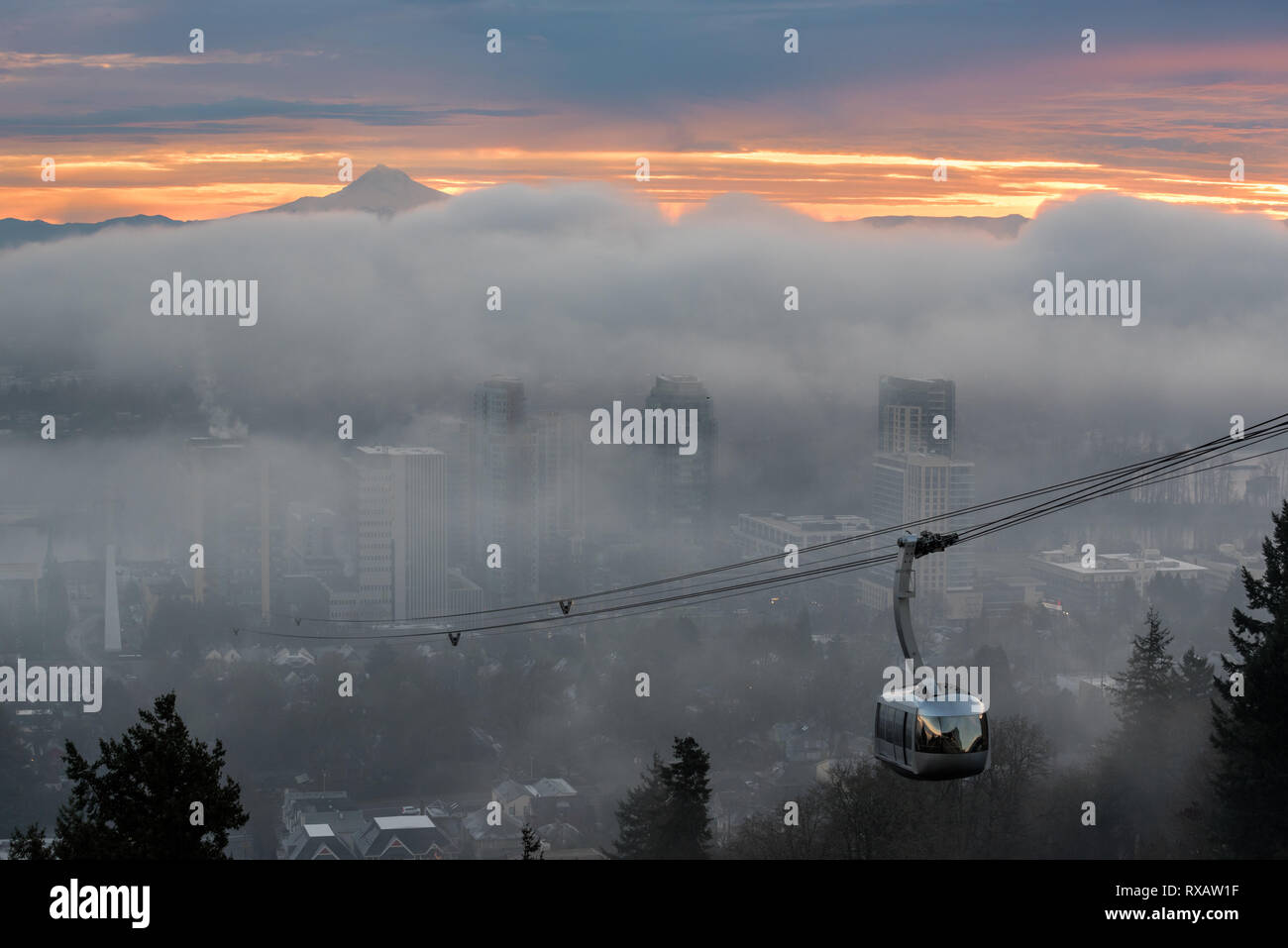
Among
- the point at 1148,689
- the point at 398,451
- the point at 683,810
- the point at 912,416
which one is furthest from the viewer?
the point at 398,451

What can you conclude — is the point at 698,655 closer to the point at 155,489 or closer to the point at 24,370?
the point at 155,489

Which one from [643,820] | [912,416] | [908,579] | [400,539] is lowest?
[643,820]

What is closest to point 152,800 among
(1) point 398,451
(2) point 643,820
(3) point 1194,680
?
(2) point 643,820

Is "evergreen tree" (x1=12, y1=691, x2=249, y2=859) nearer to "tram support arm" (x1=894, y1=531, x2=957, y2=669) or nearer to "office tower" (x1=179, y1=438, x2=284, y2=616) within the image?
"tram support arm" (x1=894, y1=531, x2=957, y2=669)

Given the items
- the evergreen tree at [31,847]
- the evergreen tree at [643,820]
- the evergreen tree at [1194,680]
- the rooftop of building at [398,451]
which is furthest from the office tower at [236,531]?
the evergreen tree at [31,847]

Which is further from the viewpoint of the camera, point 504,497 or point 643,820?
point 504,497

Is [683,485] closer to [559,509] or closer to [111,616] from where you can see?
[559,509]
